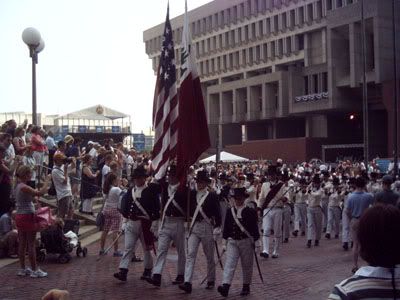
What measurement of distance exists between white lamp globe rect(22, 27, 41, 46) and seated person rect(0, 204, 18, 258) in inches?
175

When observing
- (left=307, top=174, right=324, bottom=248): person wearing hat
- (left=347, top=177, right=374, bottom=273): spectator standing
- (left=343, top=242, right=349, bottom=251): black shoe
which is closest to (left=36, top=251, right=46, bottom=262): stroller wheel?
(left=347, top=177, right=374, bottom=273): spectator standing

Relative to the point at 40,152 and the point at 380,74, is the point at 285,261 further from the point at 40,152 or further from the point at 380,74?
the point at 380,74

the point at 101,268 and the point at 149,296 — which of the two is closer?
the point at 149,296

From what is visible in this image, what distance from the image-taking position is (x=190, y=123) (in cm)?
1052

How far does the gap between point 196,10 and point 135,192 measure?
85.5 meters

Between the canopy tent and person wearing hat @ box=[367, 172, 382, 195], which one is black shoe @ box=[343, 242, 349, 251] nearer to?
person wearing hat @ box=[367, 172, 382, 195]

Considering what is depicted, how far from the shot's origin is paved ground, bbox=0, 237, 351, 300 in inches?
383

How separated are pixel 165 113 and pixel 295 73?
193 feet

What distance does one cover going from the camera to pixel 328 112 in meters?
65.5

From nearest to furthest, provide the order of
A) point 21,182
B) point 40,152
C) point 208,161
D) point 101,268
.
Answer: point 21,182 < point 101,268 < point 40,152 < point 208,161

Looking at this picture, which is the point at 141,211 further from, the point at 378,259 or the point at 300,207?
the point at 300,207

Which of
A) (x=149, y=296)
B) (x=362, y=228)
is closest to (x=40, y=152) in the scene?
(x=149, y=296)

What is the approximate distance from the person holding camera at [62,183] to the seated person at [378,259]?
11.4 meters

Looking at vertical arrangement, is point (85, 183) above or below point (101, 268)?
above
